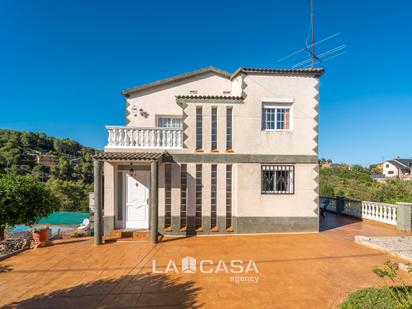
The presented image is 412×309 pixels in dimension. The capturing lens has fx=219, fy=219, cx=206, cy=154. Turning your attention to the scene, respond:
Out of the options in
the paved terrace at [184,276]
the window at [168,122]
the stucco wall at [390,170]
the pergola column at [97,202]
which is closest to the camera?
the paved terrace at [184,276]

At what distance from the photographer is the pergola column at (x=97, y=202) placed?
29.0 ft

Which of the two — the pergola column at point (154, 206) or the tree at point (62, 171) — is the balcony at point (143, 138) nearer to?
the pergola column at point (154, 206)

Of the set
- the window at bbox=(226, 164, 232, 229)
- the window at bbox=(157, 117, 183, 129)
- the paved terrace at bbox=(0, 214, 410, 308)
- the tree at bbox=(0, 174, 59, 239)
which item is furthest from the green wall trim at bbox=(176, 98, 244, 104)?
the tree at bbox=(0, 174, 59, 239)

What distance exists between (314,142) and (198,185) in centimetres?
606

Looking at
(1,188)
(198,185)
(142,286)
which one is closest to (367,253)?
(198,185)

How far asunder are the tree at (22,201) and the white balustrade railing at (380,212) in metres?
16.5

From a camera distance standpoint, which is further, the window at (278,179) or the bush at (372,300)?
the window at (278,179)

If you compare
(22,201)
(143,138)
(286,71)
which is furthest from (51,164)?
(286,71)

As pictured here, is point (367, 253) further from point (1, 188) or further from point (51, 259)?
point (1, 188)

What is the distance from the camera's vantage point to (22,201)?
8.27 metres

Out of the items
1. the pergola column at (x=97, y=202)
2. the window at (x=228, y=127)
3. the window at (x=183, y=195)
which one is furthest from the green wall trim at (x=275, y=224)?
the pergola column at (x=97, y=202)

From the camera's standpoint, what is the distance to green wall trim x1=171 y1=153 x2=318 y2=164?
10.2 m

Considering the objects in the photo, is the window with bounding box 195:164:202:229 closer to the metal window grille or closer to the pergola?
the pergola

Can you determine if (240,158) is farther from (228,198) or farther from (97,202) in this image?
(97,202)
